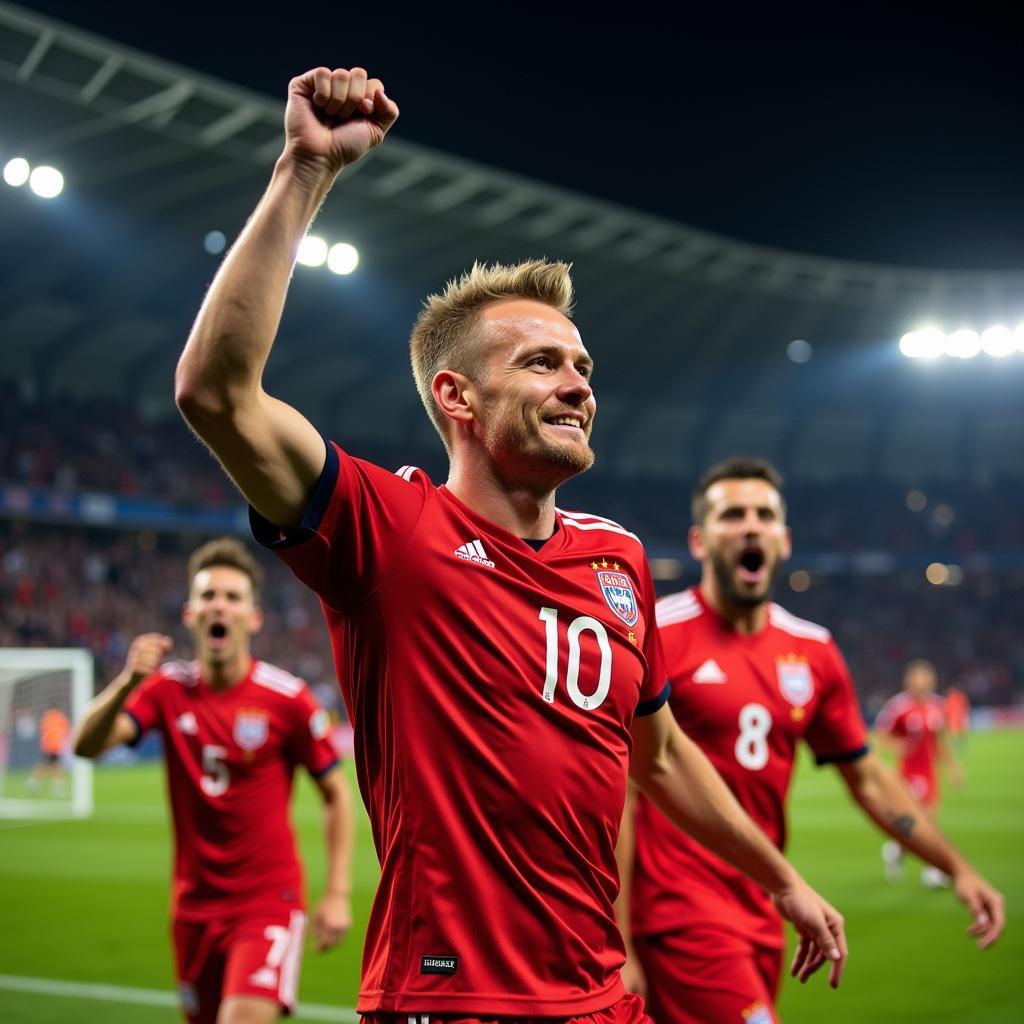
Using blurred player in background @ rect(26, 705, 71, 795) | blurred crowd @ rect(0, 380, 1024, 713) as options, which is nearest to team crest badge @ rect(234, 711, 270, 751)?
blurred player in background @ rect(26, 705, 71, 795)

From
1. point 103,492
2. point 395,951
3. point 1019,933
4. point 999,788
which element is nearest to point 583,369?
point 395,951

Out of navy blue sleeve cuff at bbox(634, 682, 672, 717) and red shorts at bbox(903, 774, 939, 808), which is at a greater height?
navy blue sleeve cuff at bbox(634, 682, 672, 717)

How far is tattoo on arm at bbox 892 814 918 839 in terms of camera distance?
15.3 feet

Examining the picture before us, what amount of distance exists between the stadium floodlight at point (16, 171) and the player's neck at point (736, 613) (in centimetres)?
2400

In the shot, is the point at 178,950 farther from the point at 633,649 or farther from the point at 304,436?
the point at 304,436

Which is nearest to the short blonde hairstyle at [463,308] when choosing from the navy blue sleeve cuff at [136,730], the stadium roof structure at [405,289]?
the navy blue sleeve cuff at [136,730]

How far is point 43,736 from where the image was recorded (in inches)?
850

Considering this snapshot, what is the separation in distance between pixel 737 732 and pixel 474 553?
240cm

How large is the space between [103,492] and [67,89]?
12.5 meters

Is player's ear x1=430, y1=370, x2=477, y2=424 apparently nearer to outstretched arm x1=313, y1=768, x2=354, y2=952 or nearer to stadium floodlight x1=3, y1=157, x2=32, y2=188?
outstretched arm x1=313, y1=768, x2=354, y2=952

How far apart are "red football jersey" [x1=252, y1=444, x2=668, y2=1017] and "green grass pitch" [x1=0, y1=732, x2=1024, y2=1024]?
615 cm

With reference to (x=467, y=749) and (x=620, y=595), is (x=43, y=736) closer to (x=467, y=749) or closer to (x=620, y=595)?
(x=620, y=595)

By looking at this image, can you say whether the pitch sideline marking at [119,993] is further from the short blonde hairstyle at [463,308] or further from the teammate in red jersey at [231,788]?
the short blonde hairstyle at [463,308]

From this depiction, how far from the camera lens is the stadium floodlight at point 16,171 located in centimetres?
2542
